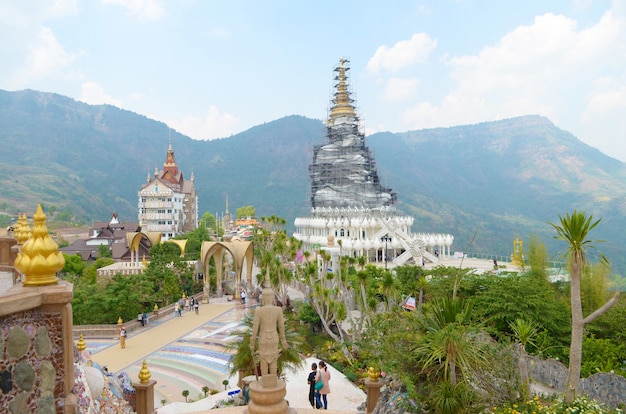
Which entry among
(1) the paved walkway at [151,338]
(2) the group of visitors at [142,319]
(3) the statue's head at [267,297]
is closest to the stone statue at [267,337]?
(3) the statue's head at [267,297]

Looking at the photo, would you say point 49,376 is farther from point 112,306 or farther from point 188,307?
point 188,307

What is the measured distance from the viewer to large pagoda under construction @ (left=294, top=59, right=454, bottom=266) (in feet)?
129

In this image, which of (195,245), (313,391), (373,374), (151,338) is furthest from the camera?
(195,245)

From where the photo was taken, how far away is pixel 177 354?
62.6ft

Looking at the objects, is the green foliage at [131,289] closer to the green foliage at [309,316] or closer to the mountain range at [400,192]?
the green foliage at [309,316]

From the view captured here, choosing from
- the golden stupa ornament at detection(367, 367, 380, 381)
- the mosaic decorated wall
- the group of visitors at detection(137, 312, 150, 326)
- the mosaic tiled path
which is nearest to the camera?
the mosaic decorated wall

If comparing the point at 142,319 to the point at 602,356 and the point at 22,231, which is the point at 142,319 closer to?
the point at 22,231

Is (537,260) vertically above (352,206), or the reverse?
(352,206)

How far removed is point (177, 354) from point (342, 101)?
42336 millimetres

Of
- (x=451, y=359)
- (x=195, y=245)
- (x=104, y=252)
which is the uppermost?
(x=451, y=359)

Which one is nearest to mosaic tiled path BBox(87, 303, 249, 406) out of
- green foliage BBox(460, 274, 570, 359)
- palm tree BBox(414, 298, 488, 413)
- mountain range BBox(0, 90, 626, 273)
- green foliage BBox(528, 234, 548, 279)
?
palm tree BBox(414, 298, 488, 413)

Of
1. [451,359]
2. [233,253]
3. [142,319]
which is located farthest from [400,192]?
[451,359]

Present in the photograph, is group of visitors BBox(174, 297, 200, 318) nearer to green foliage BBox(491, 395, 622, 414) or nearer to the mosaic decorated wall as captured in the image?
green foliage BBox(491, 395, 622, 414)

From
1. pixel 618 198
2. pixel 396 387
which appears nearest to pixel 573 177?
pixel 618 198
